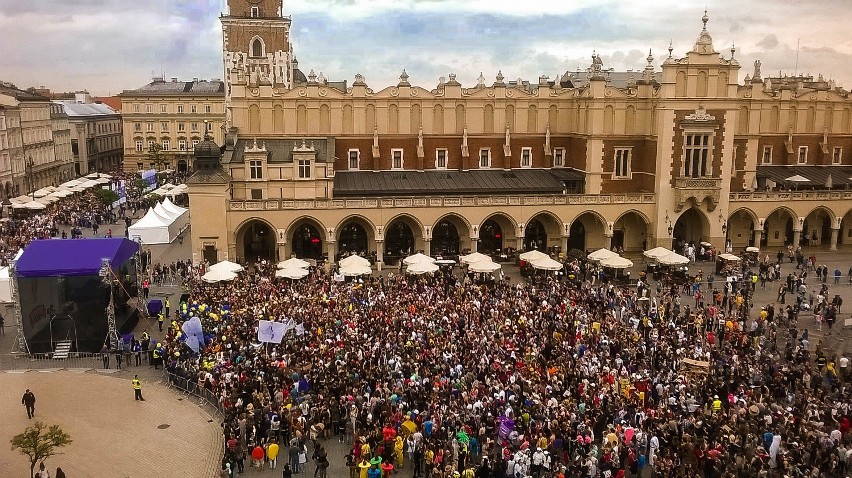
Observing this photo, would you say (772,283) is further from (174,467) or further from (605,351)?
(174,467)

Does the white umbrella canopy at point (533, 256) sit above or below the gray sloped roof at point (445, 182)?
below

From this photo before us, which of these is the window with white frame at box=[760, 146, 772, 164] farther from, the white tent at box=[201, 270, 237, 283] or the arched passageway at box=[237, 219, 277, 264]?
the white tent at box=[201, 270, 237, 283]

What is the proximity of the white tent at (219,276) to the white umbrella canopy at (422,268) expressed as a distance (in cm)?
950

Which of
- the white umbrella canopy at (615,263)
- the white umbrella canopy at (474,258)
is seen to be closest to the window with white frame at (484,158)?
the white umbrella canopy at (474,258)

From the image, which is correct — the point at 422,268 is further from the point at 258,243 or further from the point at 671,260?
the point at 258,243

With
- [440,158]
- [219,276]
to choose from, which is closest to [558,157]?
[440,158]

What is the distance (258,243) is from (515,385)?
101 ft

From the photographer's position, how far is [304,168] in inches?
1943

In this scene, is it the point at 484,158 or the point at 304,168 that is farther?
the point at 484,158

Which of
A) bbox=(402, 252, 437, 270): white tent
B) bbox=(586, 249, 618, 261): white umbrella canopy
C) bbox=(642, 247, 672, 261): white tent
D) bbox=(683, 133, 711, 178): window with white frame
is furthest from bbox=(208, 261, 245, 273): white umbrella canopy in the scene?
bbox=(683, 133, 711, 178): window with white frame

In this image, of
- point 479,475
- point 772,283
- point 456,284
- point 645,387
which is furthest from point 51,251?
point 772,283

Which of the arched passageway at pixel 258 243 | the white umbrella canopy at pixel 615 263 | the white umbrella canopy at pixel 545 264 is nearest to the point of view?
the white umbrella canopy at pixel 545 264

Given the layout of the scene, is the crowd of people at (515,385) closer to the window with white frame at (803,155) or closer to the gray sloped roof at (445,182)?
the gray sloped roof at (445,182)

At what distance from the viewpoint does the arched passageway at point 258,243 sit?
50322mm
